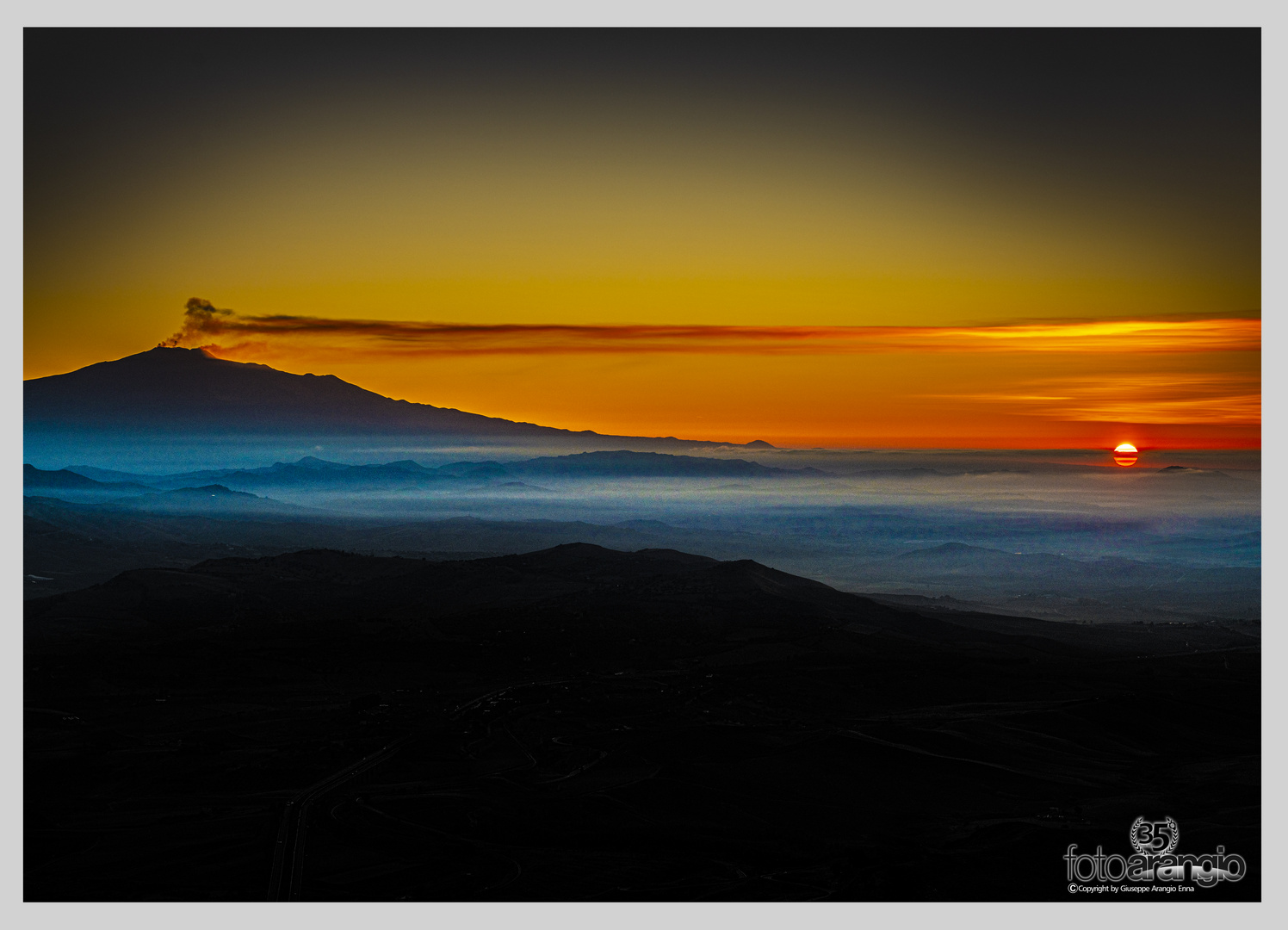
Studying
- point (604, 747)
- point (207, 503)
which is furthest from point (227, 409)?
point (604, 747)

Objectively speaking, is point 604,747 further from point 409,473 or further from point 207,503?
point 207,503

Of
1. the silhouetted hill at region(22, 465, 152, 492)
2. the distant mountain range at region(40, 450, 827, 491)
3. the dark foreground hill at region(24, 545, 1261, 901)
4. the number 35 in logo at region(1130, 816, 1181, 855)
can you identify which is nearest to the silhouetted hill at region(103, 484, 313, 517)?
the distant mountain range at region(40, 450, 827, 491)

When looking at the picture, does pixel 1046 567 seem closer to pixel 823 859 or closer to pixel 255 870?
pixel 823 859

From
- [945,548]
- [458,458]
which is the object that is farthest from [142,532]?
[945,548]

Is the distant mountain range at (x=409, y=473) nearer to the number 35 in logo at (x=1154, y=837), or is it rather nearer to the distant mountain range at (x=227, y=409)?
the distant mountain range at (x=227, y=409)

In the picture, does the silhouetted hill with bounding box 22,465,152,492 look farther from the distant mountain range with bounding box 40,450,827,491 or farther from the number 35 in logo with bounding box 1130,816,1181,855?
the number 35 in logo with bounding box 1130,816,1181,855

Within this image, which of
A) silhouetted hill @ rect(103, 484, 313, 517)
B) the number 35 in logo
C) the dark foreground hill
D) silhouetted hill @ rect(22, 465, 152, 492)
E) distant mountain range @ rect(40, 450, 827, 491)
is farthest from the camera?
silhouetted hill @ rect(103, 484, 313, 517)
